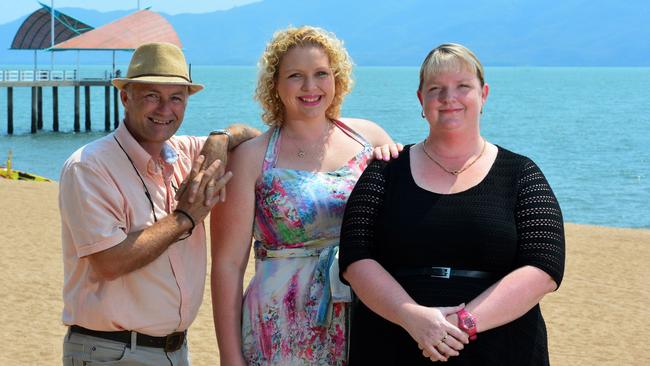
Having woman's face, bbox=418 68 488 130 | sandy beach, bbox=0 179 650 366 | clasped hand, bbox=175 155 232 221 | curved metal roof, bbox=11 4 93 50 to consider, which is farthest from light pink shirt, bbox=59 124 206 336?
curved metal roof, bbox=11 4 93 50

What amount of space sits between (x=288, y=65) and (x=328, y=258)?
2.54ft

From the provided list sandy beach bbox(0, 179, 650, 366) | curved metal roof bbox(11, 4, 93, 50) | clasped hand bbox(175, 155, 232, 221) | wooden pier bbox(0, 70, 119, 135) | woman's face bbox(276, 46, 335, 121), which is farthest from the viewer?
curved metal roof bbox(11, 4, 93, 50)

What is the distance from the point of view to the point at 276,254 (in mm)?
3893

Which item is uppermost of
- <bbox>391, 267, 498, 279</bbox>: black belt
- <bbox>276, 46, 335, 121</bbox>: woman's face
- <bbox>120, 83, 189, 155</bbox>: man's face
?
<bbox>276, 46, 335, 121</bbox>: woman's face

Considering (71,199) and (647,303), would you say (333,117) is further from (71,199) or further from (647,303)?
(647,303)

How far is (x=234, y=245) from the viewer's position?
12.8ft

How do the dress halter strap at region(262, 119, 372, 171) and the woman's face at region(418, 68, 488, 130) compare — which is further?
the dress halter strap at region(262, 119, 372, 171)

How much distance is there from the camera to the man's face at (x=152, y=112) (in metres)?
3.79

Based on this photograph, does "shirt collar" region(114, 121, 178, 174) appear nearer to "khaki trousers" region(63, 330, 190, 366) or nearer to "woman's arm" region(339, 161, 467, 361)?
"khaki trousers" region(63, 330, 190, 366)

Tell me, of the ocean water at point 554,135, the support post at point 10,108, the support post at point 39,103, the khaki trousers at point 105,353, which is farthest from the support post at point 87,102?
the khaki trousers at point 105,353

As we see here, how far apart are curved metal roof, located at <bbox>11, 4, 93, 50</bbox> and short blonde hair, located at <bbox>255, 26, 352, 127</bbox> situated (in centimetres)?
6812

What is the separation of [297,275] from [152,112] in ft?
2.75

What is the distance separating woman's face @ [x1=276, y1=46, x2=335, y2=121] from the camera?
12.8ft

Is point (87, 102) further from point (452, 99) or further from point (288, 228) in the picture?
point (452, 99)
